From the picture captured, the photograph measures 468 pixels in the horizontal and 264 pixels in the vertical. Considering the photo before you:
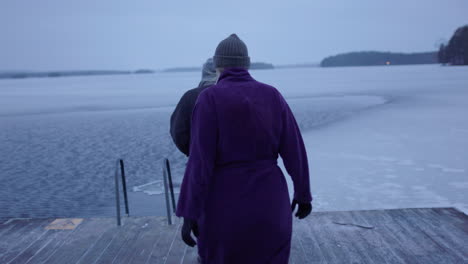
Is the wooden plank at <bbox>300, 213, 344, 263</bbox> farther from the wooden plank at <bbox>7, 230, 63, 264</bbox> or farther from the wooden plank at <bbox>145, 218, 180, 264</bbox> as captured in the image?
the wooden plank at <bbox>7, 230, 63, 264</bbox>

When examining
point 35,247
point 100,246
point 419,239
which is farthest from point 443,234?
point 35,247

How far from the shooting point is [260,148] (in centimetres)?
229

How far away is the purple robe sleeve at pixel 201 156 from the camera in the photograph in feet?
7.34

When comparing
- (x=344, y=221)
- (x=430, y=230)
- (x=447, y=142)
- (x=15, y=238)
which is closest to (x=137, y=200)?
(x=15, y=238)

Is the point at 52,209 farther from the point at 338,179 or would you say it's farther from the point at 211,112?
the point at 211,112

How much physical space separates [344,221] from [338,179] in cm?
417

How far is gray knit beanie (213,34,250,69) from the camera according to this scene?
7.73 ft

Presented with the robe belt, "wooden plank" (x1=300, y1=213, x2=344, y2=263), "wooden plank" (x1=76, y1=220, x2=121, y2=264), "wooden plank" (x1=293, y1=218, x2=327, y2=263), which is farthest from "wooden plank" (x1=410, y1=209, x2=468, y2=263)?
"wooden plank" (x1=76, y1=220, x2=121, y2=264)

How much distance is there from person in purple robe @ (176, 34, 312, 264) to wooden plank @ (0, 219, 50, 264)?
109 inches

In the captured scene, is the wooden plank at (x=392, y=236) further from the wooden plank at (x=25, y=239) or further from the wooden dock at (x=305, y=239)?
the wooden plank at (x=25, y=239)

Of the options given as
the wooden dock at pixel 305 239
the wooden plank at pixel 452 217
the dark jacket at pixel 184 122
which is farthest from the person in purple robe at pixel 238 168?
the wooden plank at pixel 452 217

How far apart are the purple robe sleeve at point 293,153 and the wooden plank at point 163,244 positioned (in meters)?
2.11

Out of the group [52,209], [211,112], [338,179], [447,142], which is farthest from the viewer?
[447,142]

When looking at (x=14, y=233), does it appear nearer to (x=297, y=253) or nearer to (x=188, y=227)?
(x=297, y=253)
